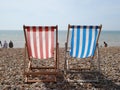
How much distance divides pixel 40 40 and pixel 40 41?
0.09 ft

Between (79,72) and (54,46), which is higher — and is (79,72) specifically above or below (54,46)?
below

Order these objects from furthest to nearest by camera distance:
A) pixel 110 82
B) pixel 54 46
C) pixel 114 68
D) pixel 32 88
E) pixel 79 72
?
pixel 114 68
pixel 79 72
pixel 54 46
pixel 110 82
pixel 32 88

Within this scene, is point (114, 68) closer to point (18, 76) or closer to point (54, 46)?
point (54, 46)

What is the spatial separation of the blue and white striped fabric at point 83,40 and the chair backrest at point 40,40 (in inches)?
20.5

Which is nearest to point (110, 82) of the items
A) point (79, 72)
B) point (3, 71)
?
point (79, 72)

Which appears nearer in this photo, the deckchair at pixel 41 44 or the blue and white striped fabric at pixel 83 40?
the deckchair at pixel 41 44

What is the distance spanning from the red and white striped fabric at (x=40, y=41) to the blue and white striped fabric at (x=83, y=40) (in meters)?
0.52

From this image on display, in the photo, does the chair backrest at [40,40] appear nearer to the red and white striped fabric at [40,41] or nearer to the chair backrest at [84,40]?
the red and white striped fabric at [40,41]

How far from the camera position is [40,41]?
202 inches

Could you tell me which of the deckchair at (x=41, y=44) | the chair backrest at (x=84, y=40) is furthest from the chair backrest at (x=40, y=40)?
the chair backrest at (x=84, y=40)

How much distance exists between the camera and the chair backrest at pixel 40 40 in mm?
4980

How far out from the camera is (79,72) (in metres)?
5.61

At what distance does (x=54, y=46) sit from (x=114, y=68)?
2.04 metres

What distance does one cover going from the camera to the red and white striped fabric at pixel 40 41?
5000 mm
